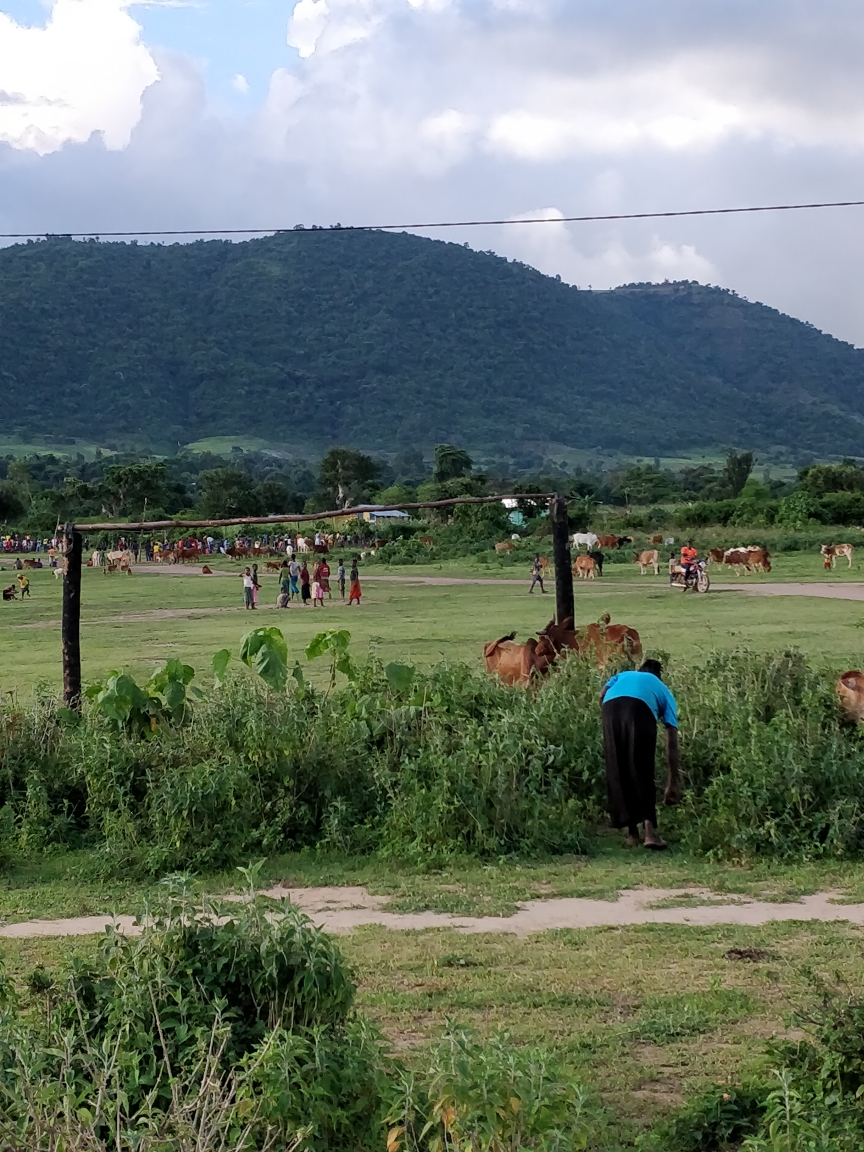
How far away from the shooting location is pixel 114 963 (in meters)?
4.32

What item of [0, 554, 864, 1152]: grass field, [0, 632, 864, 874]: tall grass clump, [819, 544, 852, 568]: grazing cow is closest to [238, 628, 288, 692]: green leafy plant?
[0, 632, 864, 874]: tall grass clump

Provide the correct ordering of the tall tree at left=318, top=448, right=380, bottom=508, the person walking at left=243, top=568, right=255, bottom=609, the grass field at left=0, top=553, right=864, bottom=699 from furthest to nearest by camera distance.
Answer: the tall tree at left=318, top=448, right=380, bottom=508
the person walking at left=243, top=568, right=255, bottom=609
the grass field at left=0, top=553, right=864, bottom=699

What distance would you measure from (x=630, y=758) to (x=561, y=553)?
11.1ft

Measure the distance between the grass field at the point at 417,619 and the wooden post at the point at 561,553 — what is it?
1693mm

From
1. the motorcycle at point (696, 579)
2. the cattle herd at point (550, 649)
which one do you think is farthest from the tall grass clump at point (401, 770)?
the motorcycle at point (696, 579)

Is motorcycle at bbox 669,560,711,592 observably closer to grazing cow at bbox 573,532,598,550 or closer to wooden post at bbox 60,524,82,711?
grazing cow at bbox 573,532,598,550

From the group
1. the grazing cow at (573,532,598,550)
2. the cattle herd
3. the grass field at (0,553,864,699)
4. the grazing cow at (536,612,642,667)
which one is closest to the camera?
the cattle herd

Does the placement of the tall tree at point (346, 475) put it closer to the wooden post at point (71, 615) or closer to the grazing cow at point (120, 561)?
the grazing cow at point (120, 561)

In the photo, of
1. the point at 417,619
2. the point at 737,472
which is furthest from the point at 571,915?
the point at 737,472

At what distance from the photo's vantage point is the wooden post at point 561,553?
11.5 metres

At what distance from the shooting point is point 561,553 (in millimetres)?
11570

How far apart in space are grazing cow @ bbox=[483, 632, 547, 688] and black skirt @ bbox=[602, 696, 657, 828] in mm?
2288

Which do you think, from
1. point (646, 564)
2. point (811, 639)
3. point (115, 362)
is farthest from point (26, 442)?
point (811, 639)

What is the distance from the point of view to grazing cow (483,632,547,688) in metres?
11.4
